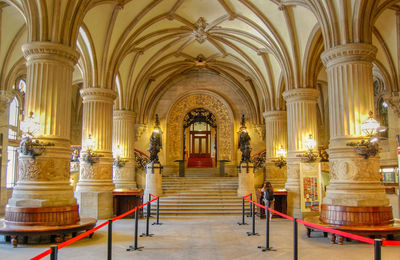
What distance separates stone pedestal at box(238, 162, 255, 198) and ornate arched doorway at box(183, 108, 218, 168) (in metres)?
8.29

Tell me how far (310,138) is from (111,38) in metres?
8.72

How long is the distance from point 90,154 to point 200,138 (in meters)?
13.7

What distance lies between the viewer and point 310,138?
47.1 ft

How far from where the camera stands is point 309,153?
45.7ft

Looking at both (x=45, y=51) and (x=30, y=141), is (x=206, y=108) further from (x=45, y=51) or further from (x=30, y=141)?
(x=30, y=141)

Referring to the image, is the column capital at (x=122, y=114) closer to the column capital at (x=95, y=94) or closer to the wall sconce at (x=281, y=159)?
the column capital at (x=95, y=94)

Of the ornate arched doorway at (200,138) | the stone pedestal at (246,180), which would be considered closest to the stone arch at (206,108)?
the ornate arched doorway at (200,138)

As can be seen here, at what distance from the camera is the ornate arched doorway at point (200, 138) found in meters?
25.8

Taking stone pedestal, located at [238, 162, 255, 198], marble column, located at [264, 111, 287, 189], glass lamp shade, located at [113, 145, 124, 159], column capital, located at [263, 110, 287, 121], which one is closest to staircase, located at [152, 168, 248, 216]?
stone pedestal, located at [238, 162, 255, 198]

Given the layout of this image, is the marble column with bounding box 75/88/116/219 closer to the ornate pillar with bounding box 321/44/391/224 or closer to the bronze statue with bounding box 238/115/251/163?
the bronze statue with bounding box 238/115/251/163

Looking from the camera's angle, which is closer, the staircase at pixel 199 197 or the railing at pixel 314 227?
the railing at pixel 314 227

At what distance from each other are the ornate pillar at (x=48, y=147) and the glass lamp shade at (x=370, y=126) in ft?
24.8

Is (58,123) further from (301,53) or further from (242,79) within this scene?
(242,79)

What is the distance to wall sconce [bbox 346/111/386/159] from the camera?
30.0 feet
